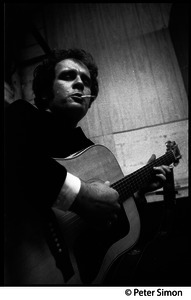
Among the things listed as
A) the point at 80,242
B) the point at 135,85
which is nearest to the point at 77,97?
the point at 80,242

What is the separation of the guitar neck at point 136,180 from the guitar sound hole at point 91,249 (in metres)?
0.20

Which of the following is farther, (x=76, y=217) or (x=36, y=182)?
(x=76, y=217)

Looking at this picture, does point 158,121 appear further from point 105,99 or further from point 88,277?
point 88,277

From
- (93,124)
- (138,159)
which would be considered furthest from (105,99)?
(138,159)

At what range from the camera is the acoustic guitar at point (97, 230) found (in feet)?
2.27

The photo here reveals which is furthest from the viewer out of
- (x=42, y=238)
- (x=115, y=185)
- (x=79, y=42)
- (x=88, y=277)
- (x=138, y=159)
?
(x=79, y=42)

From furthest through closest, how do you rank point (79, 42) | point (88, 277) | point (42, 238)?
point (79, 42) < point (88, 277) < point (42, 238)

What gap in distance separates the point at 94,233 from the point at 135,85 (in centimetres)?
179

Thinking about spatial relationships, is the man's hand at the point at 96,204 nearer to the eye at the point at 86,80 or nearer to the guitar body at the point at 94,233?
the guitar body at the point at 94,233

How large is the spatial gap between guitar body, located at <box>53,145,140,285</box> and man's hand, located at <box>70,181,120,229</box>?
2.7 inches

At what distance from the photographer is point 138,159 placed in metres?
2.00

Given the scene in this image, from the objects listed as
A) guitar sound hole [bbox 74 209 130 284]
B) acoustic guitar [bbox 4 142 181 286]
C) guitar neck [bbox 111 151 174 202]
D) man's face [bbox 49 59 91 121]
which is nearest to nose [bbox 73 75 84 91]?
man's face [bbox 49 59 91 121]

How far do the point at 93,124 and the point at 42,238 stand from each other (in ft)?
5.39

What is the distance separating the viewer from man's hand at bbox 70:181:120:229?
67 cm
